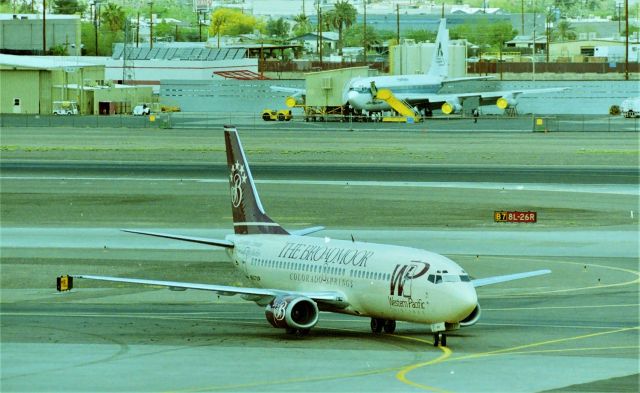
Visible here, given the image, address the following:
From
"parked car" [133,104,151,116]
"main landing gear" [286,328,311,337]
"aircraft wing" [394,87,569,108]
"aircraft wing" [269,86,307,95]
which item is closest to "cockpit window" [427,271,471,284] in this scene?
"main landing gear" [286,328,311,337]

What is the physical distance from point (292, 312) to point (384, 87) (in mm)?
127545

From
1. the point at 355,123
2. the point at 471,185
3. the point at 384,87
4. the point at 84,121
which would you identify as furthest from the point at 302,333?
the point at 384,87

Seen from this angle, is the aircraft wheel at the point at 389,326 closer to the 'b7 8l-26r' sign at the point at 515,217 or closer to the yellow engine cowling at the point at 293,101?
the 'b7 8l-26r' sign at the point at 515,217

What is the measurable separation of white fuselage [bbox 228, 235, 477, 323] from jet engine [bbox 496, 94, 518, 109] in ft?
412

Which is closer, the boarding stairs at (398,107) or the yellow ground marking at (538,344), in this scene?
the yellow ground marking at (538,344)

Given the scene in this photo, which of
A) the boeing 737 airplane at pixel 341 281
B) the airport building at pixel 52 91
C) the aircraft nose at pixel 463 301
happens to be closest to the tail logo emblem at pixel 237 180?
the boeing 737 airplane at pixel 341 281

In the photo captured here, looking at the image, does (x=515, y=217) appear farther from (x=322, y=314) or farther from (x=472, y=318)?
(x=472, y=318)

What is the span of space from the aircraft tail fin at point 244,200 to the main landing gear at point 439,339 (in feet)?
29.9

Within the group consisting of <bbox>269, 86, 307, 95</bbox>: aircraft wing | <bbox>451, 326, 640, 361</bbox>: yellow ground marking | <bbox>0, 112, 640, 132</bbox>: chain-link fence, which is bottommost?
<bbox>451, 326, 640, 361</bbox>: yellow ground marking

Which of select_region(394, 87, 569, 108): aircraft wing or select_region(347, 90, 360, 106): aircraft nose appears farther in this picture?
select_region(394, 87, 569, 108): aircraft wing

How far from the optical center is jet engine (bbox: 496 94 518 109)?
557ft

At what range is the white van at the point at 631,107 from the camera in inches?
6629

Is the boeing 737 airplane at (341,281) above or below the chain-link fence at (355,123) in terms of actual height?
below

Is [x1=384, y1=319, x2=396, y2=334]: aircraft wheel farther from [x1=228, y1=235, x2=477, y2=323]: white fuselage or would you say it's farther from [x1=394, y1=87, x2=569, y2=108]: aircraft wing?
[x1=394, y1=87, x2=569, y2=108]: aircraft wing
